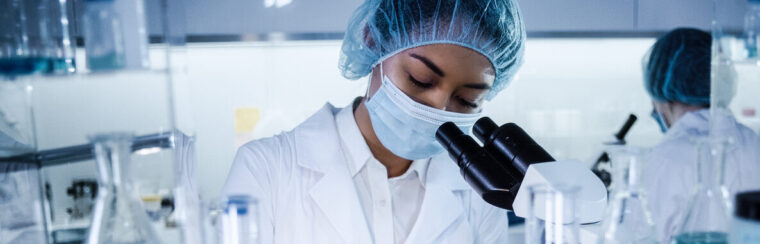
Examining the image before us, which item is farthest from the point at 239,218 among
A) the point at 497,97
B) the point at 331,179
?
the point at 497,97

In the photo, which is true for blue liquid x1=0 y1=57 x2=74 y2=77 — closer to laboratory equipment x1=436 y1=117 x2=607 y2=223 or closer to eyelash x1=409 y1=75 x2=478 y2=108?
laboratory equipment x1=436 y1=117 x2=607 y2=223

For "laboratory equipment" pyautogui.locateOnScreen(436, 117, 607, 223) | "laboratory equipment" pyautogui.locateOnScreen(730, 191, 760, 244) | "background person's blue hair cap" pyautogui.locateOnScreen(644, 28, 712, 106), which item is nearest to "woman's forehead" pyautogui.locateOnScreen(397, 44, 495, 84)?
"laboratory equipment" pyautogui.locateOnScreen(436, 117, 607, 223)

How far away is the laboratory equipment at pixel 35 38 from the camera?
0.72 metres

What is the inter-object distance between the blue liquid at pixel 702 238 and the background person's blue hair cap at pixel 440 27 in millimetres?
731

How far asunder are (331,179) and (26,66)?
81cm

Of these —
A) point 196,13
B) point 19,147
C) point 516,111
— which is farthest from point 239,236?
point 516,111

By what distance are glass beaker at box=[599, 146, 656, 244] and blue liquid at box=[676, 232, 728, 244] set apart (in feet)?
0.20

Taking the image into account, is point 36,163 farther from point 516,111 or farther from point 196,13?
point 516,111

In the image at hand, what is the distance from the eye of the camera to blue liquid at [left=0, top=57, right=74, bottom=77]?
70 centimetres

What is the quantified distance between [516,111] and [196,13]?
1.86 metres

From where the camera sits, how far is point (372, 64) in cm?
152

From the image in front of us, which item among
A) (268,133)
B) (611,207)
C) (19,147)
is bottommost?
(268,133)

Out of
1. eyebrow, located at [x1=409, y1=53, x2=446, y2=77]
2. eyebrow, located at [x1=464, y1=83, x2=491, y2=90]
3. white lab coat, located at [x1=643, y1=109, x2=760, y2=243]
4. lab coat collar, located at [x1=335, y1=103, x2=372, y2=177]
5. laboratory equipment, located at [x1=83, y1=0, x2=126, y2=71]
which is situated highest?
laboratory equipment, located at [x1=83, y1=0, x2=126, y2=71]

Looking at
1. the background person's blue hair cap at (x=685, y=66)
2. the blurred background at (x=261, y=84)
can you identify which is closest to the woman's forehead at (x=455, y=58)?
the blurred background at (x=261, y=84)
